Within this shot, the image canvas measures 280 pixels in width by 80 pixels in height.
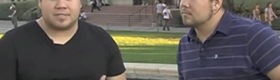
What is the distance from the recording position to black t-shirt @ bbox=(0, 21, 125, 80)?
2924 mm

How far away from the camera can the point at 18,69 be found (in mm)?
2939

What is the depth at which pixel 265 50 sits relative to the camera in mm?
2871

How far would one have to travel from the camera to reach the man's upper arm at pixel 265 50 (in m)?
2.86

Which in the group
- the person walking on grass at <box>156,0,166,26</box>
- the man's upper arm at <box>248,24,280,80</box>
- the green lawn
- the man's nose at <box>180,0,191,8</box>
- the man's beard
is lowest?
the person walking on grass at <box>156,0,166,26</box>

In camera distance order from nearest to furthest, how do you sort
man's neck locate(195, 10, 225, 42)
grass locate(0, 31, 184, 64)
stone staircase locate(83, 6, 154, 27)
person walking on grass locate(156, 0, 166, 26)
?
1. man's neck locate(195, 10, 225, 42)
2. grass locate(0, 31, 184, 64)
3. person walking on grass locate(156, 0, 166, 26)
4. stone staircase locate(83, 6, 154, 27)

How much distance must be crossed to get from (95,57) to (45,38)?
0.30 meters

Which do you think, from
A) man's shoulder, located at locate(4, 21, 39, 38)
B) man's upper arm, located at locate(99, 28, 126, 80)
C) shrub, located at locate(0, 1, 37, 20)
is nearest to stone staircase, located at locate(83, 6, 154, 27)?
shrub, located at locate(0, 1, 37, 20)

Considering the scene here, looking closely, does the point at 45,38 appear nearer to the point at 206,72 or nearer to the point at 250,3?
the point at 206,72

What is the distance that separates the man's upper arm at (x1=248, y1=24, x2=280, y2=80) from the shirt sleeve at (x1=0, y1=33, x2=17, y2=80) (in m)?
1.30

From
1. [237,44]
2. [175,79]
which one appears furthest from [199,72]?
[175,79]

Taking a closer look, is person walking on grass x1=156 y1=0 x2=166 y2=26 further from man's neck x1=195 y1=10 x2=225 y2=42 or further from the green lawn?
man's neck x1=195 y1=10 x2=225 y2=42

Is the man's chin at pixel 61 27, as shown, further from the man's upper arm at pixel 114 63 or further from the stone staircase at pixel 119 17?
the stone staircase at pixel 119 17

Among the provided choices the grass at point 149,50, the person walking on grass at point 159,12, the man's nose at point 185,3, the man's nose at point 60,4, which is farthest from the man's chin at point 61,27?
the person walking on grass at point 159,12

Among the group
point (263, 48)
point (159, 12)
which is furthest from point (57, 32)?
point (159, 12)
